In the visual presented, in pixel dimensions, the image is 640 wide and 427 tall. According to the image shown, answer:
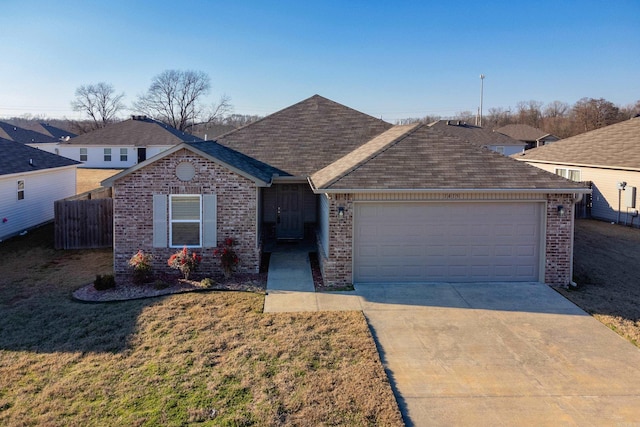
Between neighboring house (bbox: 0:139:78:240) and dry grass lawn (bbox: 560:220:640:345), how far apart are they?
17.9 m

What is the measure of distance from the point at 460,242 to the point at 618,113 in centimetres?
6868

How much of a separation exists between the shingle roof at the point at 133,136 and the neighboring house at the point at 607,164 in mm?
32133

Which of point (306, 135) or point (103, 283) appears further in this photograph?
point (306, 135)

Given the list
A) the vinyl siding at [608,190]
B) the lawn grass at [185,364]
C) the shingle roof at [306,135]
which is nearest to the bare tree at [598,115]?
the vinyl siding at [608,190]

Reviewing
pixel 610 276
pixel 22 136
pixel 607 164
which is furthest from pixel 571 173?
pixel 22 136

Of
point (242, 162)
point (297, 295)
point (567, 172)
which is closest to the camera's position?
point (297, 295)

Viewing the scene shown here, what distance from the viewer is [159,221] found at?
12.2 metres

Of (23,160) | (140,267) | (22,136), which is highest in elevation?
(22,136)

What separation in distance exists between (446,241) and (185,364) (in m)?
6.91

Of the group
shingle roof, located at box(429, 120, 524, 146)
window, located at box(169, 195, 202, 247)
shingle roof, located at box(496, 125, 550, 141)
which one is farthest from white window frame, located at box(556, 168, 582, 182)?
shingle roof, located at box(496, 125, 550, 141)

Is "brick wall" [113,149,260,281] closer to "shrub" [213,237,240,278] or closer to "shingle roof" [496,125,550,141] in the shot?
"shrub" [213,237,240,278]

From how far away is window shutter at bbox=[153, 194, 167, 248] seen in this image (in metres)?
Result: 12.1

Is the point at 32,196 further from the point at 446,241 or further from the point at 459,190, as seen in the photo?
the point at 459,190

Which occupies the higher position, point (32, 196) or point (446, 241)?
point (32, 196)
